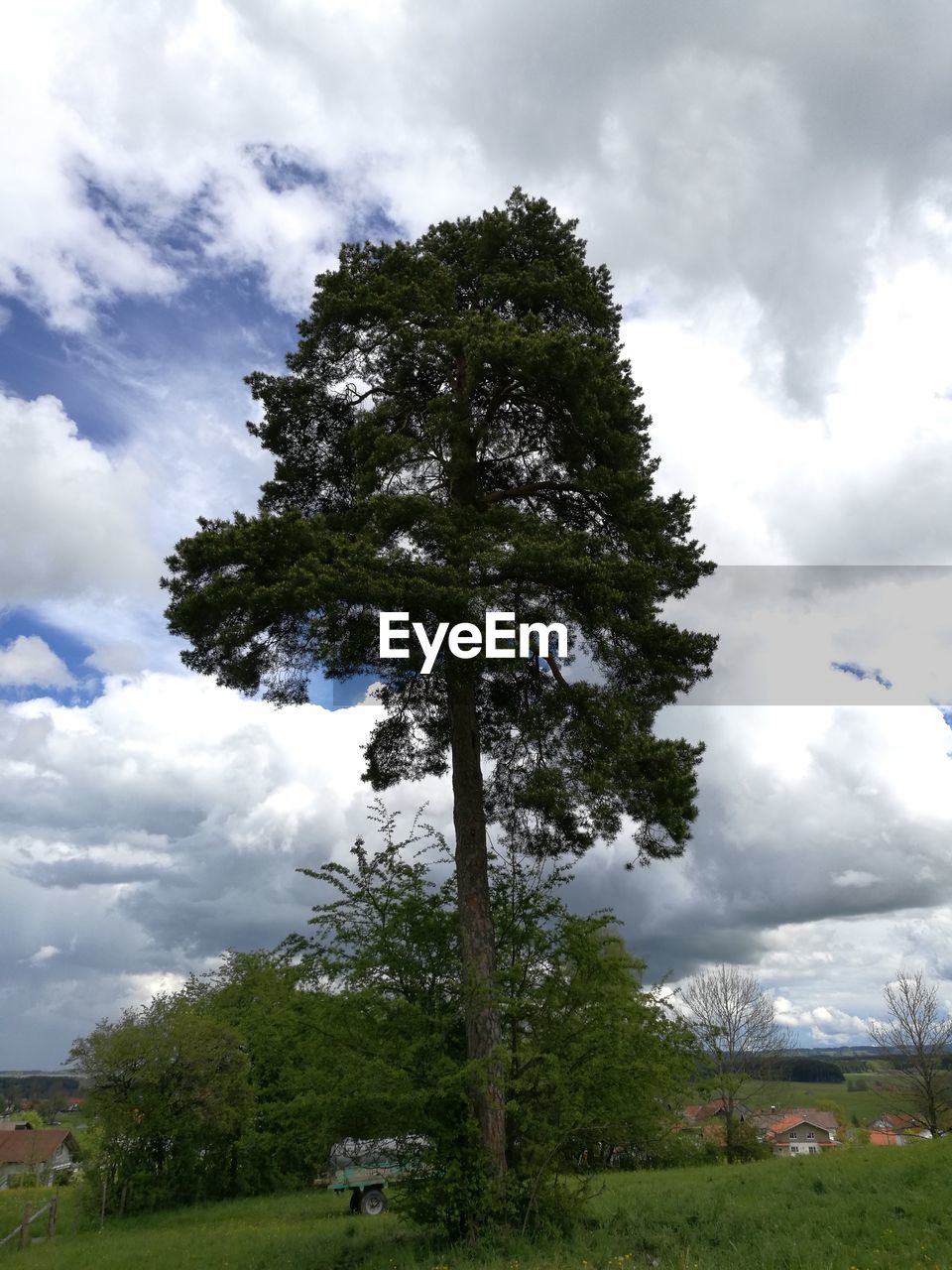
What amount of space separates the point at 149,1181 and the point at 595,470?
24786mm

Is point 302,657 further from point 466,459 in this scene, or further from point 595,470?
point 595,470

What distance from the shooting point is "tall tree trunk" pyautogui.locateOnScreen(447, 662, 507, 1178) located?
11.6 meters

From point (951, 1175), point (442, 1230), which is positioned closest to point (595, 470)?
point (442, 1230)

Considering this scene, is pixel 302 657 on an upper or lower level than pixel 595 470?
lower

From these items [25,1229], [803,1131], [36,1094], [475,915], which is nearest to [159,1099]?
[25,1229]

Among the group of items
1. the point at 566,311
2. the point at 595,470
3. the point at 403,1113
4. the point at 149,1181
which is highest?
the point at 566,311

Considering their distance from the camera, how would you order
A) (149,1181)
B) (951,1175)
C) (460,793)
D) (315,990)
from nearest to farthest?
1. (315,990)
2. (460,793)
3. (951,1175)
4. (149,1181)

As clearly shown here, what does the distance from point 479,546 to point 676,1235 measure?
10183 mm

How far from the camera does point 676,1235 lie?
1215cm

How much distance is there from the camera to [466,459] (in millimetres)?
14570

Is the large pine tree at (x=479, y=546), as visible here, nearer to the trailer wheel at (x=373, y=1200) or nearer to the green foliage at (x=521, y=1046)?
the green foliage at (x=521, y=1046)

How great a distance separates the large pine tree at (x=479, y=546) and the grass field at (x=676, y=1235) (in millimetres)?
1799

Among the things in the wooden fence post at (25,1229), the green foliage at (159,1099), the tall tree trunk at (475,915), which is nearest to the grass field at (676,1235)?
the wooden fence post at (25,1229)

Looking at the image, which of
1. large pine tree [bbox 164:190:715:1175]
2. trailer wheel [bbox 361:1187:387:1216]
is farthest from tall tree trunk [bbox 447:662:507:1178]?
trailer wheel [bbox 361:1187:387:1216]
